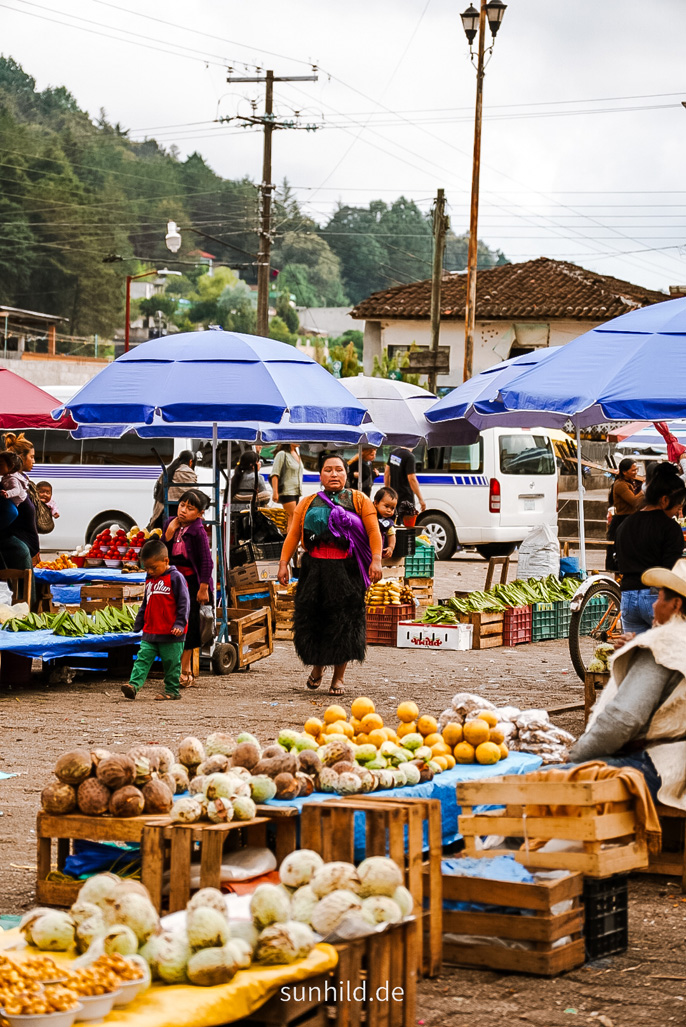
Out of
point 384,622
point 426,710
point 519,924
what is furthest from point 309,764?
point 384,622

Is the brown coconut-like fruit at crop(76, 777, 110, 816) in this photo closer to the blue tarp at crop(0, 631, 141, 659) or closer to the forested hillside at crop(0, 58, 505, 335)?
the blue tarp at crop(0, 631, 141, 659)

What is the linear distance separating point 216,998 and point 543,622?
11.7 metres

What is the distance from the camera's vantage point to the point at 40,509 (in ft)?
48.7

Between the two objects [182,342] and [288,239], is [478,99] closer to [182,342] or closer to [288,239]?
[182,342]

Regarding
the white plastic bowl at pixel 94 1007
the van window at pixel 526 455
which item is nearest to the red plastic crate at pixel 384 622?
the van window at pixel 526 455

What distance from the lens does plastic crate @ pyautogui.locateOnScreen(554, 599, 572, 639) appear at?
15.0 metres

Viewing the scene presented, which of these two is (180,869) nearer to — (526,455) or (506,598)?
(506,598)

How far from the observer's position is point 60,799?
16.0 feet

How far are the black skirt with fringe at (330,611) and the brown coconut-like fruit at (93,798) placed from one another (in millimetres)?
5419

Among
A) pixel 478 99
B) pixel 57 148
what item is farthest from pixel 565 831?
pixel 57 148

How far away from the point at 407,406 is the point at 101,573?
5238 millimetres

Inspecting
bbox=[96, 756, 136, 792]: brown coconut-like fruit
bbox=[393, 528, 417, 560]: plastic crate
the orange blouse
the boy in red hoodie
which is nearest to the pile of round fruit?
bbox=[96, 756, 136, 792]: brown coconut-like fruit

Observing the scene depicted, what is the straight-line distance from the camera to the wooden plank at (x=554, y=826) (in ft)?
14.7

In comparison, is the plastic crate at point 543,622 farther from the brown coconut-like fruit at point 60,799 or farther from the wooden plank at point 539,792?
the brown coconut-like fruit at point 60,799
